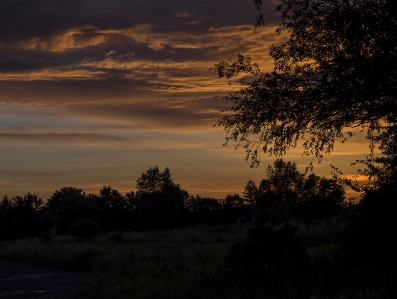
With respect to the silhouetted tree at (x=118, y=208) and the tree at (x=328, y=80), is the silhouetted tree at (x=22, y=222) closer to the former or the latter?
the silhouetted tree at (x=118, y=208)

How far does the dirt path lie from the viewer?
55.6 ft

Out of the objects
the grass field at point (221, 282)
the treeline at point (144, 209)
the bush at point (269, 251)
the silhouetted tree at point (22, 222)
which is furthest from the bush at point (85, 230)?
the bush at point (269, 251)

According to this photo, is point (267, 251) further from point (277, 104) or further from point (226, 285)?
point (277, 104)

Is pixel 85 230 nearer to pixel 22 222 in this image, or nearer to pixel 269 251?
pixel 22 222

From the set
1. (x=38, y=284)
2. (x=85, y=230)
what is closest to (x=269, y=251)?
(x=38, y=284)

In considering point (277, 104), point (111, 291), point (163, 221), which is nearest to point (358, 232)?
point (277, 104)

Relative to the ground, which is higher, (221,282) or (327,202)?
(327,202)

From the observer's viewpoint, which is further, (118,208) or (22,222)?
(118,208)

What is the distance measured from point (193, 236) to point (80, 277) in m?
26.7

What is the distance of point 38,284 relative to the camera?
20188 millimetres

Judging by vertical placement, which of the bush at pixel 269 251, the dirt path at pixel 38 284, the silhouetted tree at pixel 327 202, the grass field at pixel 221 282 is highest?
the silhouetted tree at pixel 327 202

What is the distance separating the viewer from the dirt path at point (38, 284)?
16.9m

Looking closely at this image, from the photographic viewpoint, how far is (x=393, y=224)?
1598cm

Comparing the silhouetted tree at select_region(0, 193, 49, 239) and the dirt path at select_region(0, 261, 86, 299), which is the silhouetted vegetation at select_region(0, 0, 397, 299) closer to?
the dirt path at select_region(0, 261, 86, 299)
